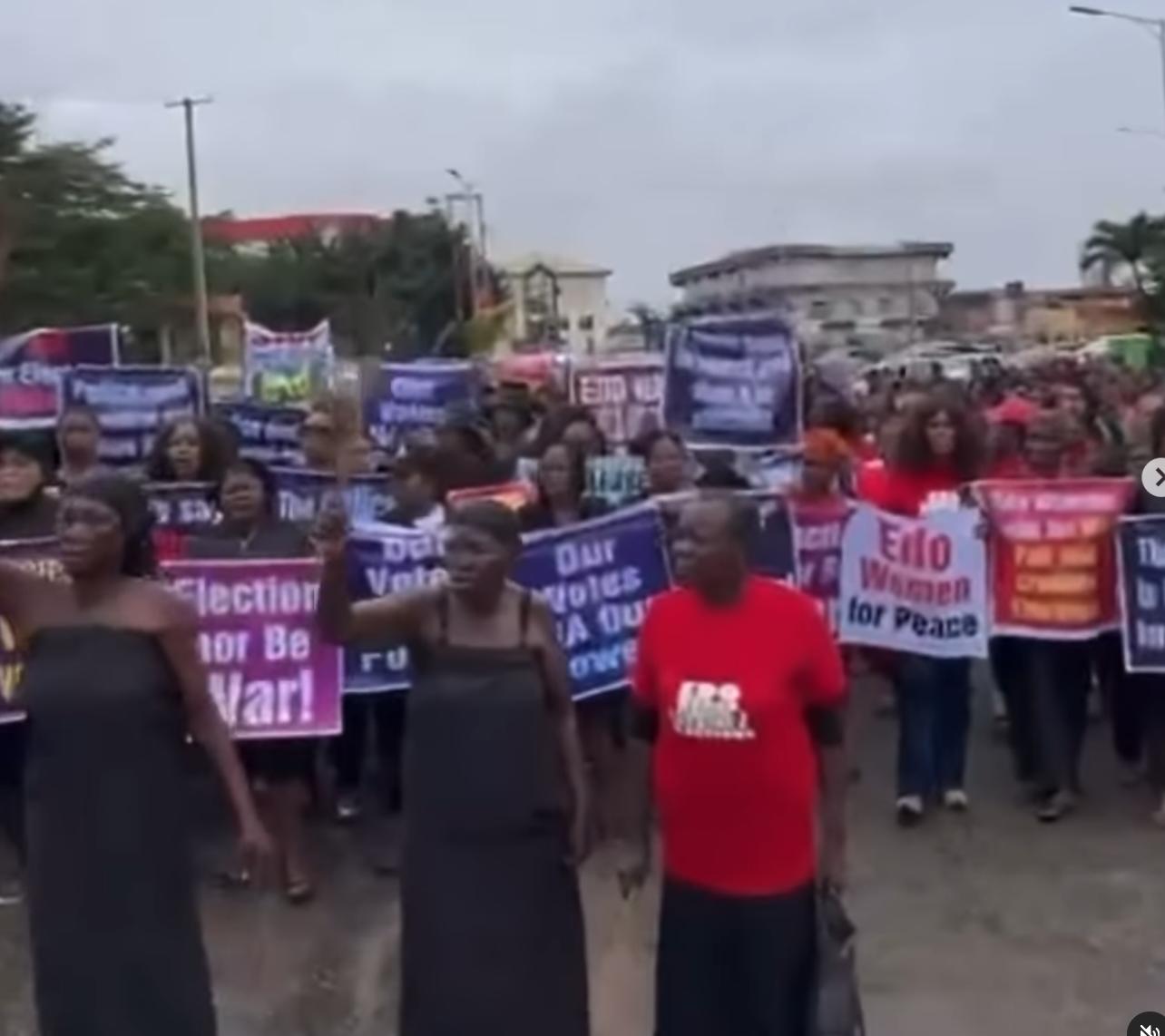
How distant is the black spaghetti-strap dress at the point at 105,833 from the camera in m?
5.29

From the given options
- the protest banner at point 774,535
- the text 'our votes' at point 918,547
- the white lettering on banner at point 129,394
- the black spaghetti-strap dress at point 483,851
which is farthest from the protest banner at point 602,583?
the white lettering on banner at point 129,394

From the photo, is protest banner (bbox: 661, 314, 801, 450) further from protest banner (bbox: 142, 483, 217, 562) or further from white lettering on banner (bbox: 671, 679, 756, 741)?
white lettering on banner (bbox: 671, 679, 756, 741)

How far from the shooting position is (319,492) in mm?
11422

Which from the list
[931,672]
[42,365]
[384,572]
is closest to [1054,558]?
[931,672]

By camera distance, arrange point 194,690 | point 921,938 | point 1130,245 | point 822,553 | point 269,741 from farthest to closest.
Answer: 1. point 1130,245
2. point 822,553
3. point 269,741
4. point 921,938
5. point 194,690

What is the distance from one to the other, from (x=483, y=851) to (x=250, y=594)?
136 inches

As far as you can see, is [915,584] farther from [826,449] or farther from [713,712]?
[713,712]

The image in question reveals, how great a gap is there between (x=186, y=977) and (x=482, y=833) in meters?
0.71

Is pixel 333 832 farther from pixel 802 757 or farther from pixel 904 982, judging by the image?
pixel 802 757

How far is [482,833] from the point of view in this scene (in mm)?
5375

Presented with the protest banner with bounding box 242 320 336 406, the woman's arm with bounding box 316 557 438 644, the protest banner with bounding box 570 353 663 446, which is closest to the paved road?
the woman's arm with bounding box 316 557 438 644

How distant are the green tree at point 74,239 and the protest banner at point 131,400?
3699cm

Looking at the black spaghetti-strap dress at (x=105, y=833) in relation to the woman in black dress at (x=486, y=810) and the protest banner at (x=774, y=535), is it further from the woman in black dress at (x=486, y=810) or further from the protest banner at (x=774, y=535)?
the protest banner at (x=774, y=535)

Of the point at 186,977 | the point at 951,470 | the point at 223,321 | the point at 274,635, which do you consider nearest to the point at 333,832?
the point at 274,635
